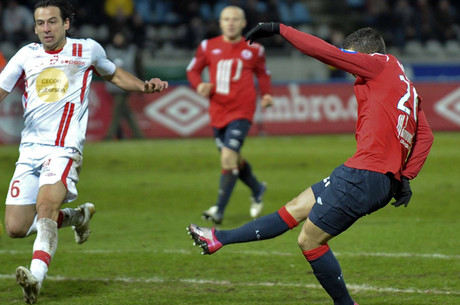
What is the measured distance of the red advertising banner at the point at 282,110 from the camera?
59.2ft

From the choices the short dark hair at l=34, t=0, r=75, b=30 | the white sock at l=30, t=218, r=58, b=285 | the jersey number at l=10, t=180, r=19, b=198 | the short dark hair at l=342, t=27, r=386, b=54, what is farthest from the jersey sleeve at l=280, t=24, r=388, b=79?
the jersey number at l=10, t=180, r=19, b=198

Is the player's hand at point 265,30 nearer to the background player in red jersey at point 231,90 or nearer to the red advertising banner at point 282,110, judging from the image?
the background player in red jersey at point 231,90

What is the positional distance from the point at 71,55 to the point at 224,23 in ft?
12.7

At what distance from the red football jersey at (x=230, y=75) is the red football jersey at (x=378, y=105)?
181 inches

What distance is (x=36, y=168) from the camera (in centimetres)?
596

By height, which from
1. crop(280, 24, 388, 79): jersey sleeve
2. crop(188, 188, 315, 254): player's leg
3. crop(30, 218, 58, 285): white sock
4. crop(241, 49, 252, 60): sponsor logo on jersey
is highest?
crop(280, 24, 388, 79): jersey sleeve

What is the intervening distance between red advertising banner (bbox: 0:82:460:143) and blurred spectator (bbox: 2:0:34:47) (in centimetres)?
462

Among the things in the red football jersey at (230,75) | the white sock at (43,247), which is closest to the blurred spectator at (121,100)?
the red football jersey at (230,75)

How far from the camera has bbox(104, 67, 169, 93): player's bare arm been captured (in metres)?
6.19

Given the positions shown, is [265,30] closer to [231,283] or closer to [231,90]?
[231,283]

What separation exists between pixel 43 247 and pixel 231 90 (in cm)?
482

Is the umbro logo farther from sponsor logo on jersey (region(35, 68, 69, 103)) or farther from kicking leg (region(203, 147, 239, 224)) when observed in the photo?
sponsor logo on jersey (region(35, 68, 69, 103))

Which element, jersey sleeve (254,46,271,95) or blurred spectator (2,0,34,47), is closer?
jersey sleeve (254,46,271,95)

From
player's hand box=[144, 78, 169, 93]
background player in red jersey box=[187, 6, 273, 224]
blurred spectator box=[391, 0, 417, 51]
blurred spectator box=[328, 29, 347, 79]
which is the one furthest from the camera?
blurred spectator box=[391, 0, 417, 51]
